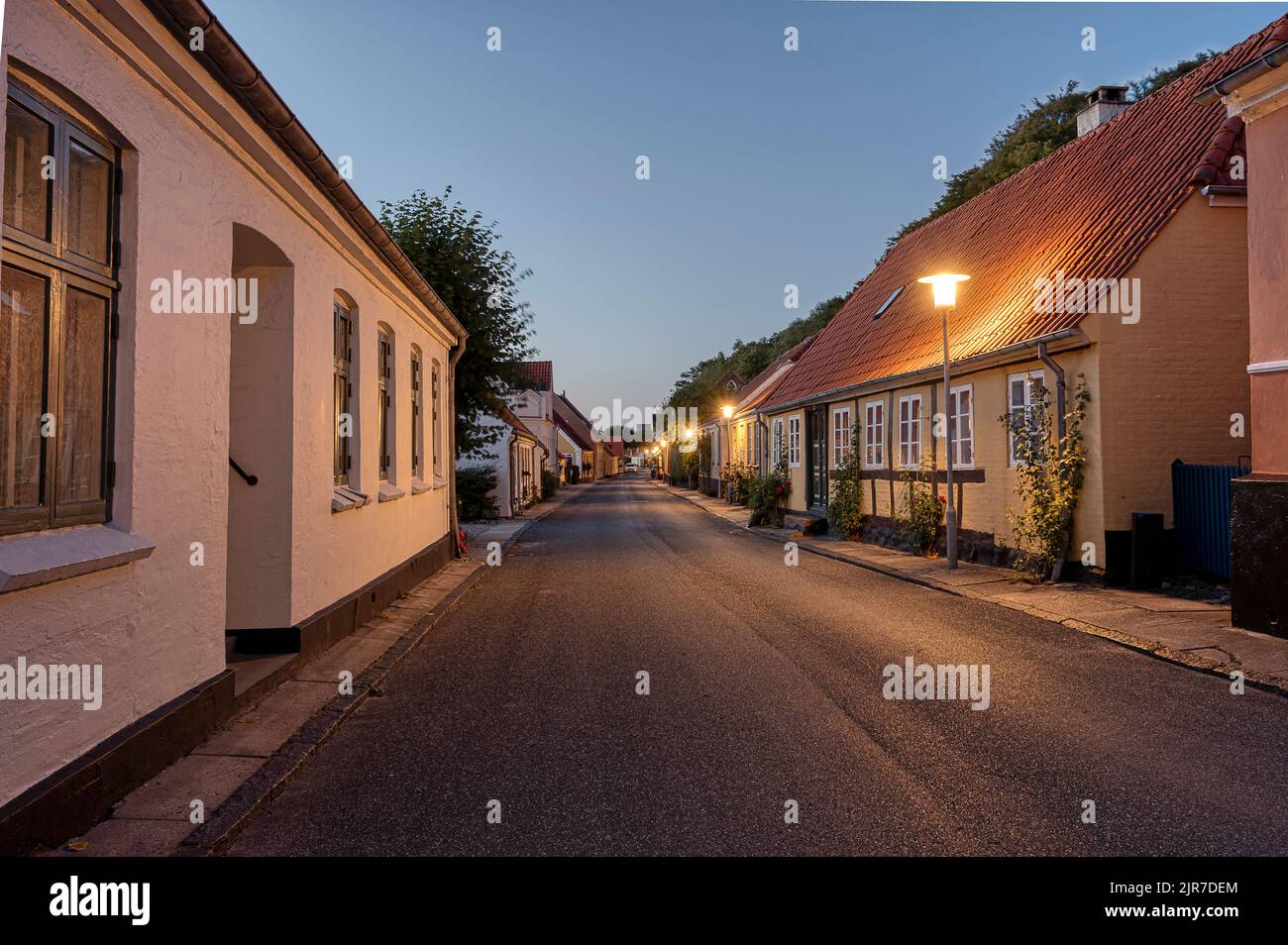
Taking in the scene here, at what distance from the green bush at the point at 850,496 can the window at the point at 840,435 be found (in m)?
0.31

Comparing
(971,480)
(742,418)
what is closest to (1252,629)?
(971,480)

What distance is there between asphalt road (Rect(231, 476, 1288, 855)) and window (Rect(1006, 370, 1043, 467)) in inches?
166

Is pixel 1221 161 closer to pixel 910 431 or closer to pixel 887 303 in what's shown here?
pixel 910 431

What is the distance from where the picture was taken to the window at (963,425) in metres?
→ 13.5

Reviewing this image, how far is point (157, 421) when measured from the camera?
4.31 meters

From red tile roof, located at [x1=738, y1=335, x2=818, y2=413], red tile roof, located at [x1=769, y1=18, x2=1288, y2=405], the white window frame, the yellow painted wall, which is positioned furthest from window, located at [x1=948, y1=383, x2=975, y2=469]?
red tile roof, located at [x1=738, y1=335, x2=818, y2=413]

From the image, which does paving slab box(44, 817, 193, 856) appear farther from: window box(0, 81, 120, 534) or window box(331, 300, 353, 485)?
window box(331, 300, 353, 485)

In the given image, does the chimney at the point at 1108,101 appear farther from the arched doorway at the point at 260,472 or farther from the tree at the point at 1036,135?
the arched doorway at the point at 260,472

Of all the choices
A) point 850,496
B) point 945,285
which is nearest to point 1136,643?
point 945,285

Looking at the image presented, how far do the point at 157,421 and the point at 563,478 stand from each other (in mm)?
62996

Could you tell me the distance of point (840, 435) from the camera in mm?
19547

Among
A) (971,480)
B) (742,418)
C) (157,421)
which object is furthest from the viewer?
(742,418)
